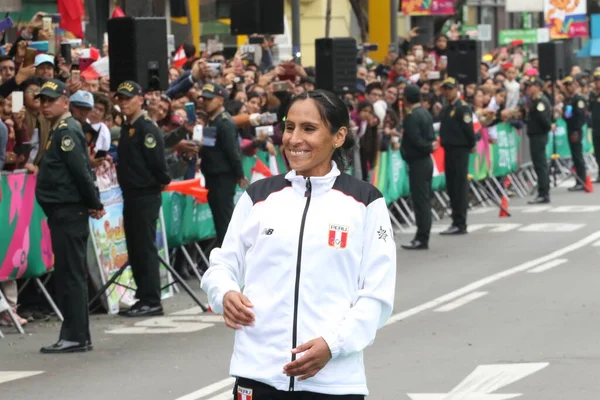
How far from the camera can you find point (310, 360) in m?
5.11

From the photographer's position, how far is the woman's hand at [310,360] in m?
5.11

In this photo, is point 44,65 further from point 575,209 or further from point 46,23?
point 575,209

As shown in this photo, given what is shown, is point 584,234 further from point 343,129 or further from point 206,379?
point 343,129

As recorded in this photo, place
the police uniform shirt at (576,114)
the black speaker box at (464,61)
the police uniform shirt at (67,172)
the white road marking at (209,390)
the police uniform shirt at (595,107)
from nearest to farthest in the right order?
the white road marking at (209,390)
the police uniform shirt at (67,172)
the black speaker box at (464,61)
the police uniform shirt at (595,107)
the police uniform shirt at (576,114)

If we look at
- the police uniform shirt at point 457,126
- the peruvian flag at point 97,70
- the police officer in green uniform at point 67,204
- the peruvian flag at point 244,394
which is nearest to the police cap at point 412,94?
the police uniform shirt at point 457,126

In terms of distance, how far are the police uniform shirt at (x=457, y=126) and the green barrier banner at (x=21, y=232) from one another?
30.7 feet

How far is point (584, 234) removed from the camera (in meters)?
21.4

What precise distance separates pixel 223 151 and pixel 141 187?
1824 mm

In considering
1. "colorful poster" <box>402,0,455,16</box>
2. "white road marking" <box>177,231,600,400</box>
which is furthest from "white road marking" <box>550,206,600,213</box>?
"colorful poster" <box>402,0,455,16</box>

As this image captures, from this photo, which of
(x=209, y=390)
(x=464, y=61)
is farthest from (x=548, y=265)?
(x=464, y=61)

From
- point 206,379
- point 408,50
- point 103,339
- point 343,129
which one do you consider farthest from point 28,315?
point 408,50

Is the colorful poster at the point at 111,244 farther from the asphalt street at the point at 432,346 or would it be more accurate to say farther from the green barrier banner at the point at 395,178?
the green barrier banner at the point at 395,178

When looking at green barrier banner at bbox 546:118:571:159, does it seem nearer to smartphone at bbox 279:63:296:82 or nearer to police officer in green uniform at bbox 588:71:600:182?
police officer in green uniform at bbox 588:71:600:182

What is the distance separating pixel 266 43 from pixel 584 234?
589cm
